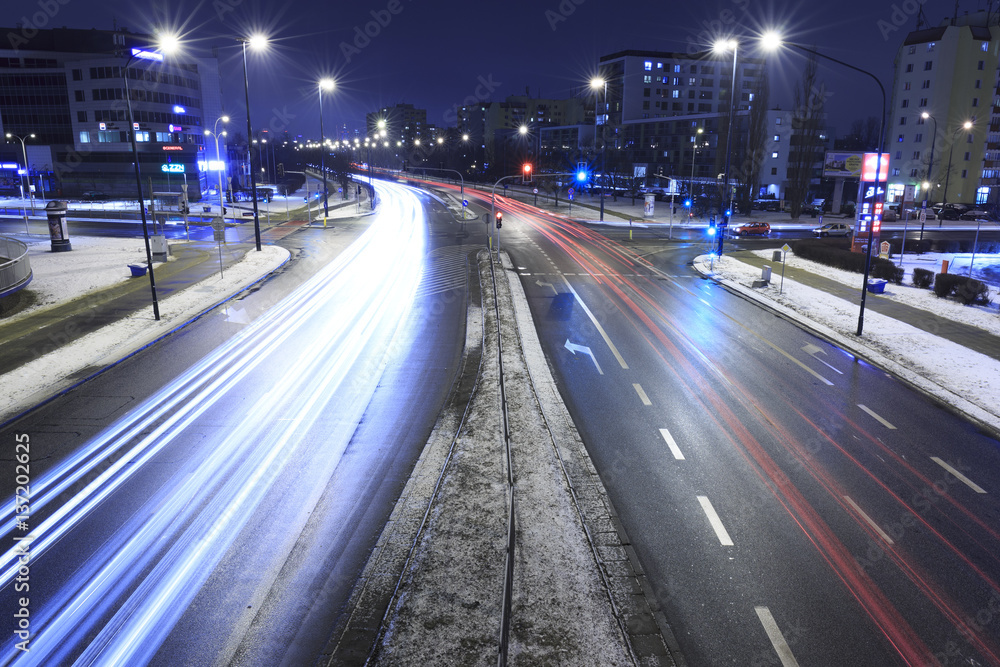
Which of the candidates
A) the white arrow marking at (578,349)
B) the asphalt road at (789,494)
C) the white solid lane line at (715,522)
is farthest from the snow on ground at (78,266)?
the white solid lane line at (715,522)

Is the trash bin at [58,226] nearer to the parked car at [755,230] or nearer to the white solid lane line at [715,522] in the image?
the white solid lane line at [715,522]

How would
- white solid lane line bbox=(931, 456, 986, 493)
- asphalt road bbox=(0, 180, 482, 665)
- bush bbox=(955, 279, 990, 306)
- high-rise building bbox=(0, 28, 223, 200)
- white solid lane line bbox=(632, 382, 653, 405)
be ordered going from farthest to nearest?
high-rise building bbox=(0, 28, 223, 200) → bush bbox=(955, 279, 990, 306) → white solid lane line bbox=(632, 382, 653, 405) → white solid lane line bbox=(931, 456, 986, 493) → asphalt road bbox=(0, 180, 482, 665)

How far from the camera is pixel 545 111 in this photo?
18262 cm

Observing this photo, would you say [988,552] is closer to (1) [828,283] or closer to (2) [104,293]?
(1) [828,283]

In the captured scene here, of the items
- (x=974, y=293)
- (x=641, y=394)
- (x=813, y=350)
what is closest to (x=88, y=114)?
(x=641, y=394)

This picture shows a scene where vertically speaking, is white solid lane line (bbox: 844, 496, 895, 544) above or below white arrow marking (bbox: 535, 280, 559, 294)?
below

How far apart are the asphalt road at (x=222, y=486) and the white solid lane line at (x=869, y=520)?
7447 mm

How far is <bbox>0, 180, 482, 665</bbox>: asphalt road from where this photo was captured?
7.14m

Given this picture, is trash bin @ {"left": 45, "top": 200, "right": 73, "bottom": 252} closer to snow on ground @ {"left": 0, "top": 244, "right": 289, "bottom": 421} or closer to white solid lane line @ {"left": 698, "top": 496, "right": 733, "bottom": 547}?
snow on ground @ {"left": 0, "top": 244, "right": 289, "bottom": 421}

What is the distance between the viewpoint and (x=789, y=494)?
1009 cm

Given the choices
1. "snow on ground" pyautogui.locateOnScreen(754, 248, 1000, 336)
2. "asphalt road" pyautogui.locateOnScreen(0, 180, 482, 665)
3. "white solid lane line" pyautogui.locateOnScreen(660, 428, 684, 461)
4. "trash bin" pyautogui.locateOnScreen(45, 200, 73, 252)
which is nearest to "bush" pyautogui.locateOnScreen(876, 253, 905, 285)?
"snow on ground" pyautogui.locateOnScreen(754, 248, 1000, 336)

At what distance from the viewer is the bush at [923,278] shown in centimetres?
2709

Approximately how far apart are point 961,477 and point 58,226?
41.0m

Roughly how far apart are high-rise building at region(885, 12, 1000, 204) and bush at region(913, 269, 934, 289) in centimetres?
5949
